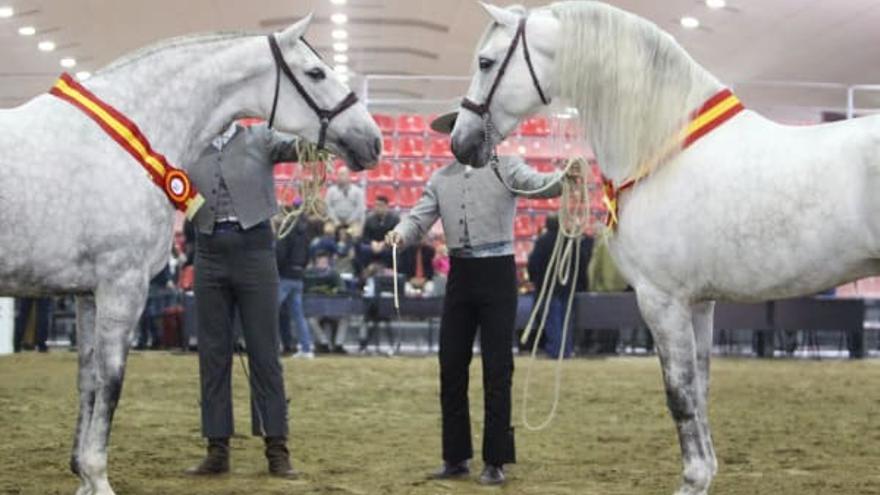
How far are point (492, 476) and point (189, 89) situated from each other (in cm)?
227


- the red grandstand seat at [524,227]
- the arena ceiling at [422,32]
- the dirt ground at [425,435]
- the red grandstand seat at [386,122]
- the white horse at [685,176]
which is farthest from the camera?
the red grandstand seat at [524,227]

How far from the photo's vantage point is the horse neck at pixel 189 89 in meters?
4.56

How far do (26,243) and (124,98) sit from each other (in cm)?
71

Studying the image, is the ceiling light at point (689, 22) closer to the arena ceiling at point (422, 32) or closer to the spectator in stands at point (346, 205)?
the arena ceiling at point (422, 32)

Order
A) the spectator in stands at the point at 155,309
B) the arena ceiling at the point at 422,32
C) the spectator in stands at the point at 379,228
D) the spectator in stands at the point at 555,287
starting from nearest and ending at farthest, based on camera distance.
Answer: the spectator in stands at the point at 379,228 → the spectator in stands at the point at 555,287 → the spectator in stands at the point at 155,309 → the arena ceiling at the point at 422,32

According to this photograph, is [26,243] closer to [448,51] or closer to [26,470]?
[26,470]

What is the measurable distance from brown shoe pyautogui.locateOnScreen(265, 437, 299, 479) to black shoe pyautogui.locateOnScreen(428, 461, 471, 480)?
2.22ft

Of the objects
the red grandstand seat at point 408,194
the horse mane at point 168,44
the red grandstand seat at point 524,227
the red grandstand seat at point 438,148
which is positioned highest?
the red grandstand seat at point 438,148

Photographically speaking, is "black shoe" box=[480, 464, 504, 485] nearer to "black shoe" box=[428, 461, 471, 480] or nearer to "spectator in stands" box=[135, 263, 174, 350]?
"black shoe" box=[428, 461, 471, 480]

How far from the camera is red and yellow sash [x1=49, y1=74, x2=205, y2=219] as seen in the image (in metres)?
4.42

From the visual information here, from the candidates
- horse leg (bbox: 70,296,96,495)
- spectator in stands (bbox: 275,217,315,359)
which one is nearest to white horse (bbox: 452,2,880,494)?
horse leg (bbox: 70,296,96,495)

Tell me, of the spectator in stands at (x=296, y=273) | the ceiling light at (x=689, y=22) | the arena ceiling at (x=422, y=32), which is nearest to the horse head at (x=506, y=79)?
the spectator in stands at (x=296, y=273)

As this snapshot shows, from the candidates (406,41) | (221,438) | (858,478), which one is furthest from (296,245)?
(858,478)

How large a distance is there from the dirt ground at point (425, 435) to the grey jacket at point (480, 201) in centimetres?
118
